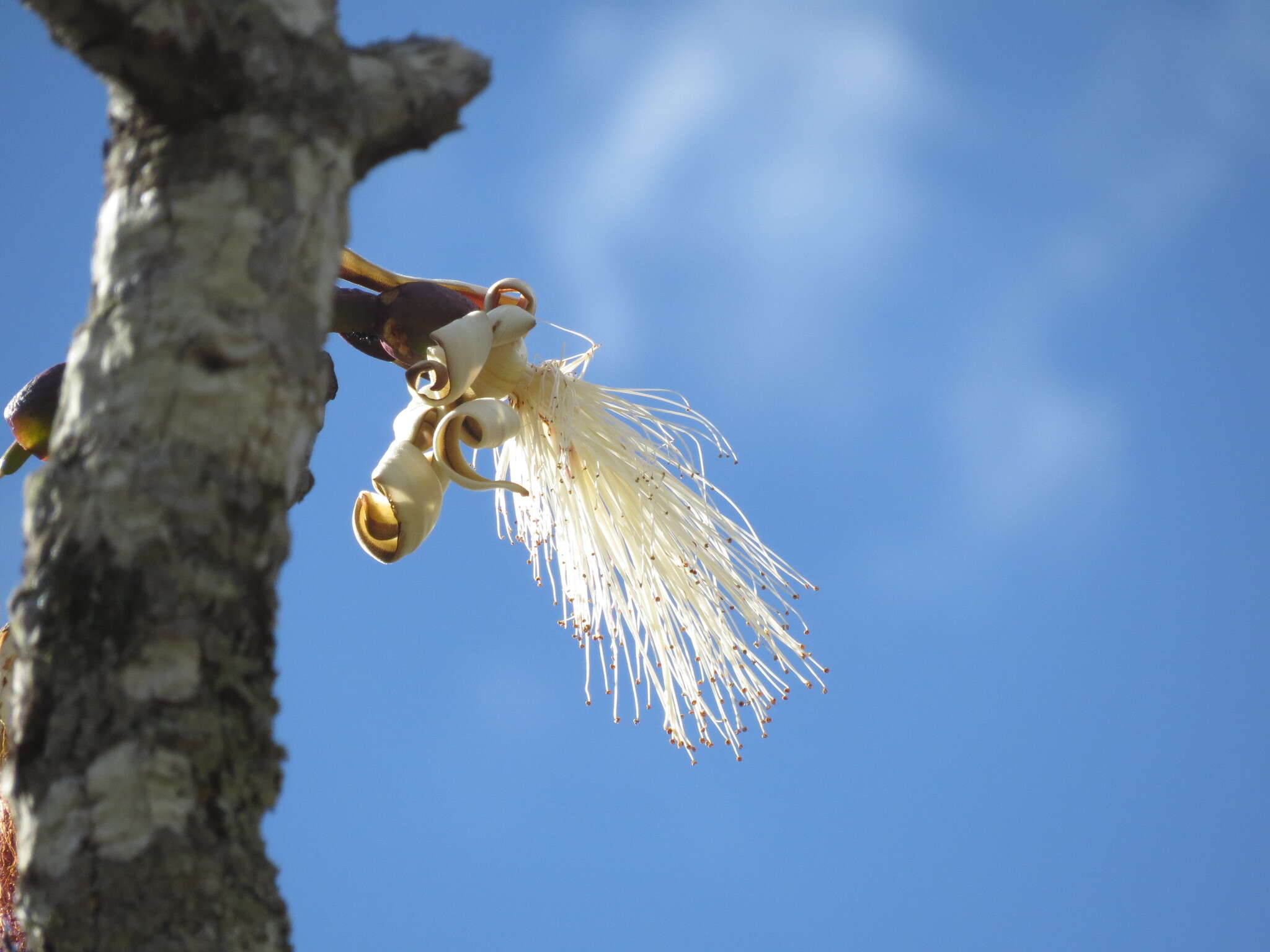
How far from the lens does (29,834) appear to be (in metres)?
0.65

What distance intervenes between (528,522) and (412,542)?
0.43 metres

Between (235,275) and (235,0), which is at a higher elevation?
(235,0)

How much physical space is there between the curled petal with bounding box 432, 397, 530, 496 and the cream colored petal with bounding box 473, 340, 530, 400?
0.45ft

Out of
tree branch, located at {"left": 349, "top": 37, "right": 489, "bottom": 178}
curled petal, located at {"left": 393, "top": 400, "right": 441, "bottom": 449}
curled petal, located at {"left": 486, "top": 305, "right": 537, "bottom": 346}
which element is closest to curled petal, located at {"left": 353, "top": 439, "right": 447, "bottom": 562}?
curled petal, located at {"left": 393, "top": 400, "right": 441, "bottom": 449}

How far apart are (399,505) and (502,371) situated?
27cm

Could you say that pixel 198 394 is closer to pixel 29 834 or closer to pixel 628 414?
pixel 29 834

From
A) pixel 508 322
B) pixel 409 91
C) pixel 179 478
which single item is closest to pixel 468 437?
pixel 508 322

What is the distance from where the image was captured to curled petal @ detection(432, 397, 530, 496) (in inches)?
51.9

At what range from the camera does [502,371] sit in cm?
151

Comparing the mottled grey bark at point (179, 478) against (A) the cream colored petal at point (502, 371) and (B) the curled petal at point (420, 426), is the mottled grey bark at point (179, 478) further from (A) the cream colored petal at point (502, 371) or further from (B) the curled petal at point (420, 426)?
(A) the cream colored petal at point (502, 371)

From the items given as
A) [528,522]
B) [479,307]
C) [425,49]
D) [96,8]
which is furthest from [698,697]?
[96,8]

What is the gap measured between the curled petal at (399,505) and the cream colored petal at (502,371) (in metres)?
0.19

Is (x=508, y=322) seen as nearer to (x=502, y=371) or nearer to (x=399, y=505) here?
(x=502, y=371)

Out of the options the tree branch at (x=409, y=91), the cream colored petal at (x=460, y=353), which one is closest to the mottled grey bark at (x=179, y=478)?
the tree branch at (x=409, y=91)
